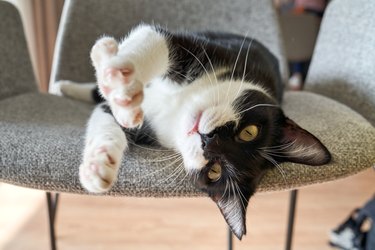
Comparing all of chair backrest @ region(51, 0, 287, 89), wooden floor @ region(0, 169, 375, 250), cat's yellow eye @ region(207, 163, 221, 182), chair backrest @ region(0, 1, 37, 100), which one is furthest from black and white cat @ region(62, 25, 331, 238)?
wooden floor @ region(0, 169, 375, 250)

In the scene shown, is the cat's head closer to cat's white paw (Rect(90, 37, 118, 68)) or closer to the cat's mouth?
the cat's mouth

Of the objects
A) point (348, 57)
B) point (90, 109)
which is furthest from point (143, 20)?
point (348, 57)

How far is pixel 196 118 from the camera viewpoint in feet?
2.70

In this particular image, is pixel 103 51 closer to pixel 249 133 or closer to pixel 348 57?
pixel 249 133

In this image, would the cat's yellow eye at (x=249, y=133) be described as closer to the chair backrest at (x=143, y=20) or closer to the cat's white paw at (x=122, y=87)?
the cat's white paw at (x=122, y=87)

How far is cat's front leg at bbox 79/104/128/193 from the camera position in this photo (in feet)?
2.19

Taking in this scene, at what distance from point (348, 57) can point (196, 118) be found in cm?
51

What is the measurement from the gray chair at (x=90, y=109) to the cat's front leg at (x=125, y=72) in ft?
0.48

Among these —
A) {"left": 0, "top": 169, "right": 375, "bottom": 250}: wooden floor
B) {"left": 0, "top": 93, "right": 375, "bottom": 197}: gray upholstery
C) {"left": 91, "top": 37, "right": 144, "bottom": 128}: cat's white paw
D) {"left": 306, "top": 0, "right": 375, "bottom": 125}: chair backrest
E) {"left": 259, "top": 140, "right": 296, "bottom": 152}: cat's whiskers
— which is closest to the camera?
{"left": 91, "top": 37, "right": 144, "bottom": 128}: cat's white paw

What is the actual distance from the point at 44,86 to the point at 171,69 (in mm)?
1592

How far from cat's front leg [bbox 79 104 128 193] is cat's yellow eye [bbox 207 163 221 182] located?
0.16 metres

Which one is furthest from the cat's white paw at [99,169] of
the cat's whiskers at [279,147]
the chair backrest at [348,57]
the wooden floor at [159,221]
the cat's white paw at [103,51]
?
the wooden floor at [159,221]

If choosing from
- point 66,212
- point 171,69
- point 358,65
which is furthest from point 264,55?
point 66,212

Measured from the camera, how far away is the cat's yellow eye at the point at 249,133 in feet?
2.68
